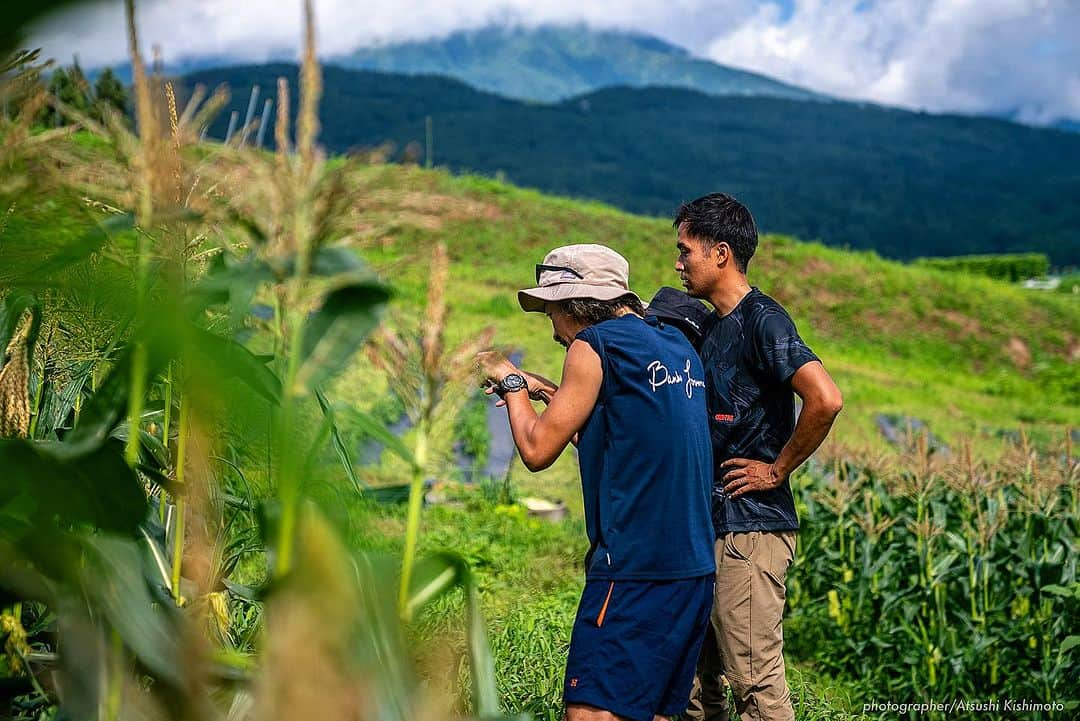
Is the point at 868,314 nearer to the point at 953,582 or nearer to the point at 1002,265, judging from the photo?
the point at 953,582

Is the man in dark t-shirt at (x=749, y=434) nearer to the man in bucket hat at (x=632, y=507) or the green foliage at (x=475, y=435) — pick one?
the man in bucket hat at (x=632, y=507)

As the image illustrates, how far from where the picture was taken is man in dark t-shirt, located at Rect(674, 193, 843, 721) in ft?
9.50

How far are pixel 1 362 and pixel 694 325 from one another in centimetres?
215

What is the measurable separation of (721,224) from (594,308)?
703 mm

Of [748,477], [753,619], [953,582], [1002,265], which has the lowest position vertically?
[953,582]

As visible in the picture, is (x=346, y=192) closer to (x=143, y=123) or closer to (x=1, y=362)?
(x=143, y=123)

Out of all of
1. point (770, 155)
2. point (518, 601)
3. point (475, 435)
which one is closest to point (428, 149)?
point (475, 435)

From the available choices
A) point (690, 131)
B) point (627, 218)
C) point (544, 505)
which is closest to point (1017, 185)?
point (690, 131)

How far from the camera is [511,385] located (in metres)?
2.36

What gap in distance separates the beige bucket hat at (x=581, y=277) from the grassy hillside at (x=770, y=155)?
65.0 metres

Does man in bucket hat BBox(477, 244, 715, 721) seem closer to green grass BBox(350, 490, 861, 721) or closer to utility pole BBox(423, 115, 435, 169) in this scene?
green grass BBox(350, 490, 861, 721)

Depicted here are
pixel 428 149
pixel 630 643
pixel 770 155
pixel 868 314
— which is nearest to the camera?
pixel 630 643

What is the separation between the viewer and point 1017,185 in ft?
340

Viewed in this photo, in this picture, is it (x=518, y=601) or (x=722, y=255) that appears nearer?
(x=722, y=255)
